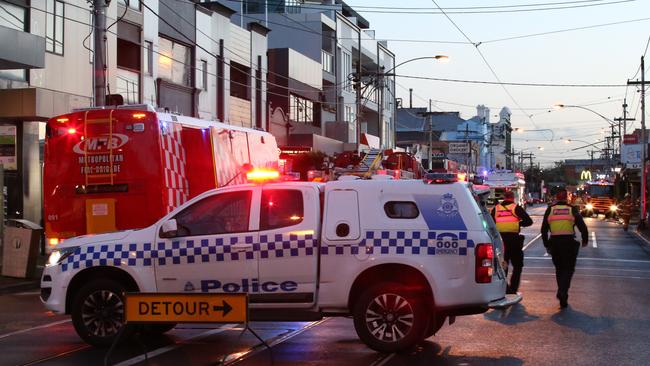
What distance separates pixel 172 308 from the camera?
7.57 meters

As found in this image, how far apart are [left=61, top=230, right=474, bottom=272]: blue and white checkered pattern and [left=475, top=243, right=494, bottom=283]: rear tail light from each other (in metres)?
0.13

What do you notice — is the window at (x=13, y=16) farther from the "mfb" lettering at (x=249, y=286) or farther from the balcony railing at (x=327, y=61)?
the balcony railing at (x=327, y=61)

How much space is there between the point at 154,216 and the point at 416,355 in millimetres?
5129

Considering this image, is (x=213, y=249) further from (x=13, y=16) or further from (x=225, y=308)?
(x=13, y=16)

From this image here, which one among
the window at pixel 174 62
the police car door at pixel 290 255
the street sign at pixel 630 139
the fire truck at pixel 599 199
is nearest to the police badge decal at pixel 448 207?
the police car door at pixel 290 255

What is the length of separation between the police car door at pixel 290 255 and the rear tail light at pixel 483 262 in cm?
172

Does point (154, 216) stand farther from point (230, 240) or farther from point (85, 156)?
point (230, 240)

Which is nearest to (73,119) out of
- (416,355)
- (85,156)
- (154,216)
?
(85,156)

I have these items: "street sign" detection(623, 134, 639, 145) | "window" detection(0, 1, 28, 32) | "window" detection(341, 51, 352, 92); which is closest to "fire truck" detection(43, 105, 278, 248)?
"window" detection(0, 1, 28, 32)

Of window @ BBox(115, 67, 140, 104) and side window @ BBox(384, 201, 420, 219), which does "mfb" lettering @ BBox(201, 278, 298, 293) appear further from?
window @ BBox(115, 67, 140, 104)

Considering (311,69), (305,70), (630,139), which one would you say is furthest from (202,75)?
(630,139)

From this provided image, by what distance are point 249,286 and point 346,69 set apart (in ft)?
143

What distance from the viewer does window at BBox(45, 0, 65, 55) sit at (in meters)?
21.8

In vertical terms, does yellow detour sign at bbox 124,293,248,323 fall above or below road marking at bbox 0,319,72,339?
above
